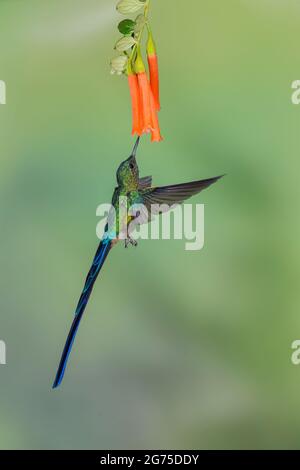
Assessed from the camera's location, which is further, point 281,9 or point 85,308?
point 85,308

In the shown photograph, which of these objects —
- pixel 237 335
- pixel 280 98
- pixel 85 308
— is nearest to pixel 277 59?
pixel 280 98

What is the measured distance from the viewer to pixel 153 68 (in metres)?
1.77

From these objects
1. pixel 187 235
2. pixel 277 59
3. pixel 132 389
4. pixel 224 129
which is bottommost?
pixel 132 389

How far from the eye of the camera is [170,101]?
5.90 feet

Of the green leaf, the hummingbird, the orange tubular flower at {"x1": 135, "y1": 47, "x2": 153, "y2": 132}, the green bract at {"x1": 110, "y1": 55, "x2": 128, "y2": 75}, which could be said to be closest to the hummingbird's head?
the hummingbird

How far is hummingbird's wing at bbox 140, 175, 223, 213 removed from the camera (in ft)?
5.84

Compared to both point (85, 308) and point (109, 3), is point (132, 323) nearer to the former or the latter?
point (85, 308)

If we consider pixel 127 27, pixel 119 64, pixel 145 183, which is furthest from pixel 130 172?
pixel 127 27

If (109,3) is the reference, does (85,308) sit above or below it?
below

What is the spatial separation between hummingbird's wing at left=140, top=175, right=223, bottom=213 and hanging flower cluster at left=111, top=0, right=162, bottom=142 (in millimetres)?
153

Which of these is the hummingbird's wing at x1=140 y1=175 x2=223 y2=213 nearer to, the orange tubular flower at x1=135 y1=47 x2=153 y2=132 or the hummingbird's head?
the hummingbird's head

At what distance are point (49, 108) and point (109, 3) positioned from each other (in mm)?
358

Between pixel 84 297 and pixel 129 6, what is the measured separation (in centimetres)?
87

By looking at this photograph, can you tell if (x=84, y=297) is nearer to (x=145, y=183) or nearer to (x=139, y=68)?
(x=145, y=183)
